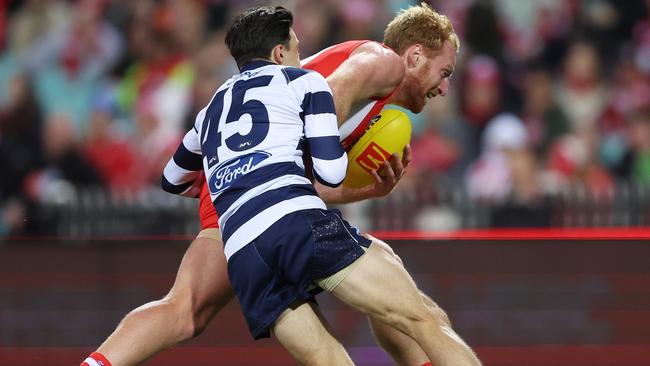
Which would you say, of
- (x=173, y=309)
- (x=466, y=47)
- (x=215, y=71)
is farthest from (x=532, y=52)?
(x=173, y=309)

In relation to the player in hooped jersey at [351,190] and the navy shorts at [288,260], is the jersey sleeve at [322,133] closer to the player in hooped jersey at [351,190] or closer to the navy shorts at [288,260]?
the navy shorts at [288,260]

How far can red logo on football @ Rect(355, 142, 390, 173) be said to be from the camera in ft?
14.7

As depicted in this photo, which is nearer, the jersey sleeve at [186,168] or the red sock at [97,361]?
the red sock at [97,361]

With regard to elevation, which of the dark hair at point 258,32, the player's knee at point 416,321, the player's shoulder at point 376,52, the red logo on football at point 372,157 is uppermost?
the dark hair at point 258,32

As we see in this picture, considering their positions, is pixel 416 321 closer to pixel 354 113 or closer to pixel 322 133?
pixel 322 133

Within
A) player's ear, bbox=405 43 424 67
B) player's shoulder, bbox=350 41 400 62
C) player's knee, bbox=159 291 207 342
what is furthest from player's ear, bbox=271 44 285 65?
player's knee, bbox=159 291 207 342

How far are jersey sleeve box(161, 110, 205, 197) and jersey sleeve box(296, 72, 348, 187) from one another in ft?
1.68

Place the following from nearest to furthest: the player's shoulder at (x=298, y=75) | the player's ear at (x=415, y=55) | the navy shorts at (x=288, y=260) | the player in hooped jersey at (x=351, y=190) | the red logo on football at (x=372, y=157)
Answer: the navy shorts at (x=288, y=260) → the player's shoulder at (x=298, y=75) → the player in hooped jersey at (x=351, y=190) → the red logo on football at (x=372, y=157) → the player's ear at (x=415, y=55)

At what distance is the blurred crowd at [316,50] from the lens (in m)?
8.91

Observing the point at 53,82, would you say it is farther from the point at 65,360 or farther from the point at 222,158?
the point at 222,158

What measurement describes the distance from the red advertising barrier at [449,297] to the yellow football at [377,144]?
1459mm

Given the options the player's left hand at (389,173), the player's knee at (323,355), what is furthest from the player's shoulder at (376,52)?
the player's knee at (323,355)

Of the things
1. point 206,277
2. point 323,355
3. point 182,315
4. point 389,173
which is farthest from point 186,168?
point 323,355

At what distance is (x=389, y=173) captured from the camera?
4.48 meters
